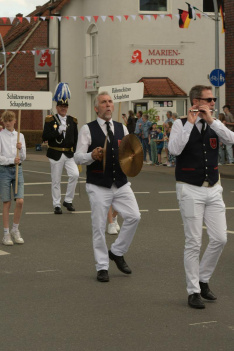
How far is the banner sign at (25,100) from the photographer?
11938mm

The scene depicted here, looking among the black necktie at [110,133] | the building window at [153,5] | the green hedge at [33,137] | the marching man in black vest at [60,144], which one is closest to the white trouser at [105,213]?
the black necktie at [110,133]

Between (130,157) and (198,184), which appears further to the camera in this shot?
(130,157)

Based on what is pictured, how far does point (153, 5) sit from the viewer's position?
41.3m

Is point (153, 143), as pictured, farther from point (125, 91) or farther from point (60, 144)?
point (125, 91)

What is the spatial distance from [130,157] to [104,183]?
39 cm

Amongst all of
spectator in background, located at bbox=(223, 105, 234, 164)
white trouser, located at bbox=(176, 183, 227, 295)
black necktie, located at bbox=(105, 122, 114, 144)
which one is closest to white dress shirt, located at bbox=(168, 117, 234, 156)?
white trouser, located at bbox=(176, 183, 227, 295)

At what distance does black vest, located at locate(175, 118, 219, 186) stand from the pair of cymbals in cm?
99

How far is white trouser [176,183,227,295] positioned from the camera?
274 inches

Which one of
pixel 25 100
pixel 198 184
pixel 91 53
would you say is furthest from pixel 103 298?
pixel 91 53

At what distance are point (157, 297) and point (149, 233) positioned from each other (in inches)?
166

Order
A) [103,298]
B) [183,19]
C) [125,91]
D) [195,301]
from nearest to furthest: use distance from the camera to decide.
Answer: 1. [195,301]
2. [103,298]
3. [125,91]
4. [183,19]

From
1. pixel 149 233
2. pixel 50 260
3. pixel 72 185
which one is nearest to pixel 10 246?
pixel 50 260

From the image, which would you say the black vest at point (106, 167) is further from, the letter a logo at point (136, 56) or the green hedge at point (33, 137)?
the green hedge at point (33, 137)

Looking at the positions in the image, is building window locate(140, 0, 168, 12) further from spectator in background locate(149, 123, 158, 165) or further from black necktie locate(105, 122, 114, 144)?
black necktie locate(105, 122, 114, 144)
